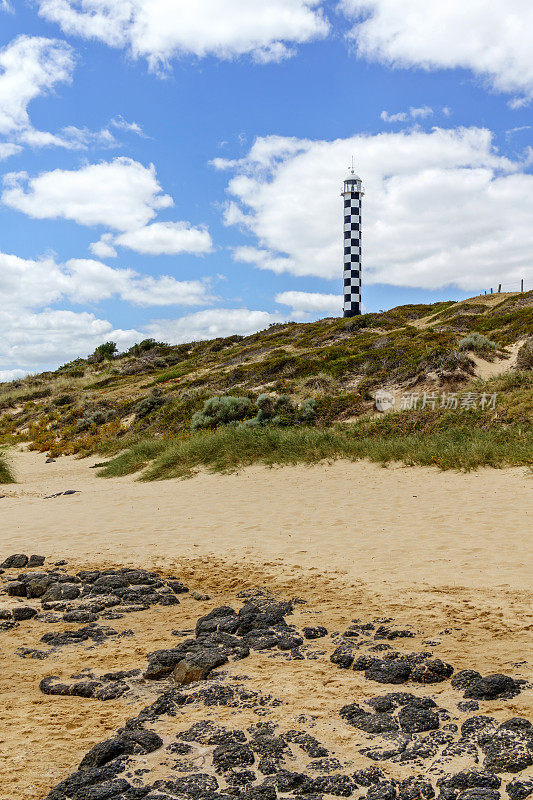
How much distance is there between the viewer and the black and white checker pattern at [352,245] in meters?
39.7

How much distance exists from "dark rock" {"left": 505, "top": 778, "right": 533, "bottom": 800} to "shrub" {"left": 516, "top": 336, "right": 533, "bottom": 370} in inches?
657

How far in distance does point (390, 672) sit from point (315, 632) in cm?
96

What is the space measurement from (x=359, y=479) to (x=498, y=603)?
22.0 ft

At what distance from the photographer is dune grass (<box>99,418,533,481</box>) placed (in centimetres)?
1162

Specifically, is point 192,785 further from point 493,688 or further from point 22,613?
point 22,613

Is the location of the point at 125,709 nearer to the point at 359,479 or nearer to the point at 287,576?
the point at 287,576

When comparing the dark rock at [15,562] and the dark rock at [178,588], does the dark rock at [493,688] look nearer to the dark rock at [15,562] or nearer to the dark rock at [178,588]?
the dark rock at [178,588]

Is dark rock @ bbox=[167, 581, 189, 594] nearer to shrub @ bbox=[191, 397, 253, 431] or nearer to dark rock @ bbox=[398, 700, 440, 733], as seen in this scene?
dark rock @ bbox=[398, 700, 440, 733]

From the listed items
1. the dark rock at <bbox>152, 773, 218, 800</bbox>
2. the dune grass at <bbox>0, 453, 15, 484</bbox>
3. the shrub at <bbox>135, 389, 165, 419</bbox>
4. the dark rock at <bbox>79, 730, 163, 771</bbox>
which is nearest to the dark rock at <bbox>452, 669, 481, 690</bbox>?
the dark rock at <bbox>152, 773, 218, 800</bbox>

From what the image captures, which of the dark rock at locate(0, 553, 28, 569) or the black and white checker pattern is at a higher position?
the black and white checker pattern

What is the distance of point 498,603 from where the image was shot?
527cm

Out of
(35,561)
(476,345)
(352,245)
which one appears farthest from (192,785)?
(352,245)

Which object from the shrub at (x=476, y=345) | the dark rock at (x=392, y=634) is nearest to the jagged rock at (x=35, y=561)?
the dark rock at (x=392, y=634)

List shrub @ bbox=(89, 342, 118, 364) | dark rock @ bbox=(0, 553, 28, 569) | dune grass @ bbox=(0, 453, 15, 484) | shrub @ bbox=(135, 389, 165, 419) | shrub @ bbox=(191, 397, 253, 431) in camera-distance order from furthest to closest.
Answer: shrub @ bbox=(89, 342, 118, 364) → shrub @ bbox=(135, 389, 165, 419) → shrub @ bbox=(191, 397, 253, 431) → dune grass @ bbox=(0, 453, 15, 484) → dark rock @ bbox=(0, 553, 28, 569)
